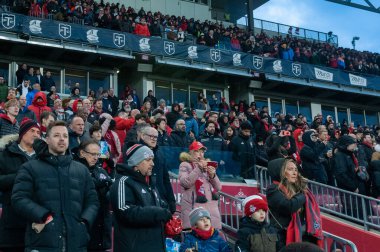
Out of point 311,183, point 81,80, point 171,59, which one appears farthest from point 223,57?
point 311,183

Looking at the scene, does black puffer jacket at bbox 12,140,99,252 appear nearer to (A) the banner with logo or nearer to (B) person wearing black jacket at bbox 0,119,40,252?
(B) person wearing black jacket at bbox 0,119,40,252

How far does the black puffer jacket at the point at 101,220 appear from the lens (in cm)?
525

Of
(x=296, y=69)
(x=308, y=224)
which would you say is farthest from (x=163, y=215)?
(x=296, y=69)

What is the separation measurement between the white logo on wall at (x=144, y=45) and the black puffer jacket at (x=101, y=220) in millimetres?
14754

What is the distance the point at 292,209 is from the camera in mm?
5352

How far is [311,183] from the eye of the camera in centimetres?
996

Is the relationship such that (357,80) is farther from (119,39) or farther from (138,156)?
(138,156)

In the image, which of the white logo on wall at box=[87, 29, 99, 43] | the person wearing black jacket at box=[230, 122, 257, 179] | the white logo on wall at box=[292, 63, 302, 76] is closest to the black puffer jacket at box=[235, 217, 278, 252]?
the person wearing black jacket at box=[230, 122, 257, 179]

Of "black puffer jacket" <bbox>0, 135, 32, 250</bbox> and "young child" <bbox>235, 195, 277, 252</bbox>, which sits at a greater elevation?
"black puffer jacket" <bbox>0, 135, 32, 250</bbox>

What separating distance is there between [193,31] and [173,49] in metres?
3.46

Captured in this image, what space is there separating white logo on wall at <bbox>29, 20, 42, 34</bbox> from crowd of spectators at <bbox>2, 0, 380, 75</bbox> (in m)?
0.71

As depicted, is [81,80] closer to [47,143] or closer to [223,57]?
[223,57]

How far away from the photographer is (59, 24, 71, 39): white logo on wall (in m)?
18.4

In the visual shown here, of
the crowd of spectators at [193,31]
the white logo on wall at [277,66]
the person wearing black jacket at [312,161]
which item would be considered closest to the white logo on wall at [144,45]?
the crowd of spectators at [193,31]
